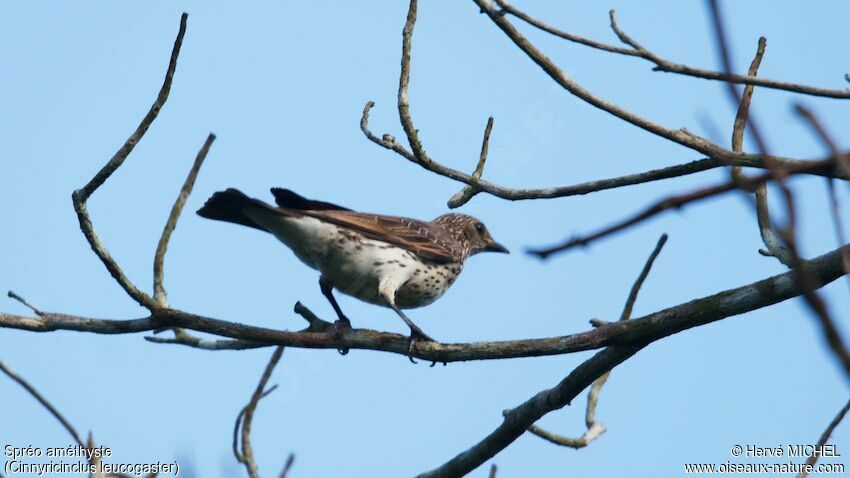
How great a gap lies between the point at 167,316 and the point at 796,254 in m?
3.69

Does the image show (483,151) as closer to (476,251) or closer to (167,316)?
(167,316)

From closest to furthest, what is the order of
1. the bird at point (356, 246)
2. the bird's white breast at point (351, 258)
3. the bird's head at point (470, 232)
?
the bird at point (356, 246), the bird's white breast at point (351, 258), the bird's head at point (470, 232)

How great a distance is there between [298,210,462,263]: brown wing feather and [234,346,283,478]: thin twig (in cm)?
214

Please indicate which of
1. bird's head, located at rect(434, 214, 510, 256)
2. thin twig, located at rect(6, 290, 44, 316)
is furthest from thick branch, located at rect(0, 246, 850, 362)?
bird's head, located at rect(434, 214, 510, 256)

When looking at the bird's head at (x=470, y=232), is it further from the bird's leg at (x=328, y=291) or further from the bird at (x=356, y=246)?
the bird's leg at (x=328, y=291)

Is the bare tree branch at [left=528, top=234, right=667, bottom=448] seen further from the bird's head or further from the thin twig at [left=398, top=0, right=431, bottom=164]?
the bird's head

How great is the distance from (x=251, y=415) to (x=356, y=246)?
2420 mm

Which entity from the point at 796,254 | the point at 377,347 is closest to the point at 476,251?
the point at 377,347

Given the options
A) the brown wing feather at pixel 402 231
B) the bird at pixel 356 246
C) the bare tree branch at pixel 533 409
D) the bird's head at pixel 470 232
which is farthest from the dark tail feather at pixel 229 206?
the bird's head at pixel 470 232

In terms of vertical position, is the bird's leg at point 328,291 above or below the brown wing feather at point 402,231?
below

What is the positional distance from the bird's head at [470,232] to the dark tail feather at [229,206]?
3100 mm

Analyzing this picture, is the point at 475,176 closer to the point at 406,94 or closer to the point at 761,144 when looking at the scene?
the point at 406,94

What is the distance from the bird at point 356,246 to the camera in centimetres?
721

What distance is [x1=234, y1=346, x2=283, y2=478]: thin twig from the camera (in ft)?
18.0
